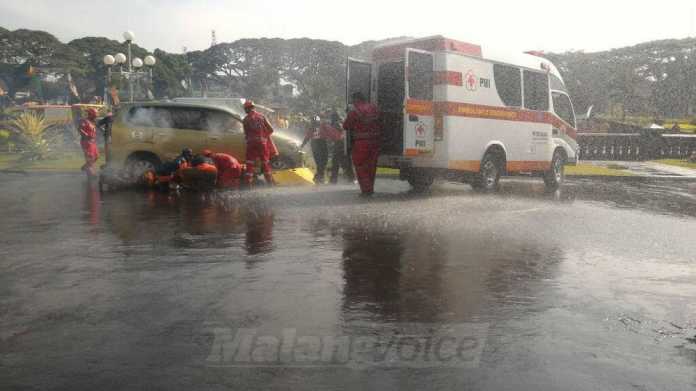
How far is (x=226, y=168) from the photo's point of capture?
46.4 feet

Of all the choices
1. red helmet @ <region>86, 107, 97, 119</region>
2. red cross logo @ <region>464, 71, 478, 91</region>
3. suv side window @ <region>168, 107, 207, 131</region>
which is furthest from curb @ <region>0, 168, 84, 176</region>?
red cross logo @ <region>464, 71, 478, 91</region>

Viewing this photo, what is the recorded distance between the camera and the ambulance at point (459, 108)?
13094 millimetres

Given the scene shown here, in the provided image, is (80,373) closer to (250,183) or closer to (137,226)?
(137,226)

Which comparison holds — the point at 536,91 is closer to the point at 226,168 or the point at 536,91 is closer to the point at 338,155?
the point at 338,155

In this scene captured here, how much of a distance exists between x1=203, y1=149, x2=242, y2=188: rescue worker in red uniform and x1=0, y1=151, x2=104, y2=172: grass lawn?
8.53 meters

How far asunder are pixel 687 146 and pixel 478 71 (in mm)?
21815

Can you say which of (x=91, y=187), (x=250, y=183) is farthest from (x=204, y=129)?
(x=91, y=187)

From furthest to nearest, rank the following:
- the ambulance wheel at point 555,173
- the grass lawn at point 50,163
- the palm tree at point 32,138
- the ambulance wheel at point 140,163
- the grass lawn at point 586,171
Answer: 1. the palm tree at point 32,138
2. the grass lawn at point 50,163
3. the grass lawn at point 586,171
4. the ambulance wheel at point 555,173
5. the ambulance wheel at point 140,163

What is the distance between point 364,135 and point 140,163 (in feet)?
16.1

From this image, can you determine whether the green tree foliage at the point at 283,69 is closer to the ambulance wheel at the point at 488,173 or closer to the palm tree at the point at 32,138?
the palm tree at the point at 32,138

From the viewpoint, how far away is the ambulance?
13.1 meters

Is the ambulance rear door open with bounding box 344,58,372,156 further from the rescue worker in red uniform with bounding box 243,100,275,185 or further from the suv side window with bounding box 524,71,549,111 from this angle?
the suv side window with bounding box 524,71,549,111

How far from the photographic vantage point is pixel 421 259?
7121 mm

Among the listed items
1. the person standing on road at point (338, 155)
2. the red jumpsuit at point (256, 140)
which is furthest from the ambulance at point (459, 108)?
the person standing on road at point (338, 155)
